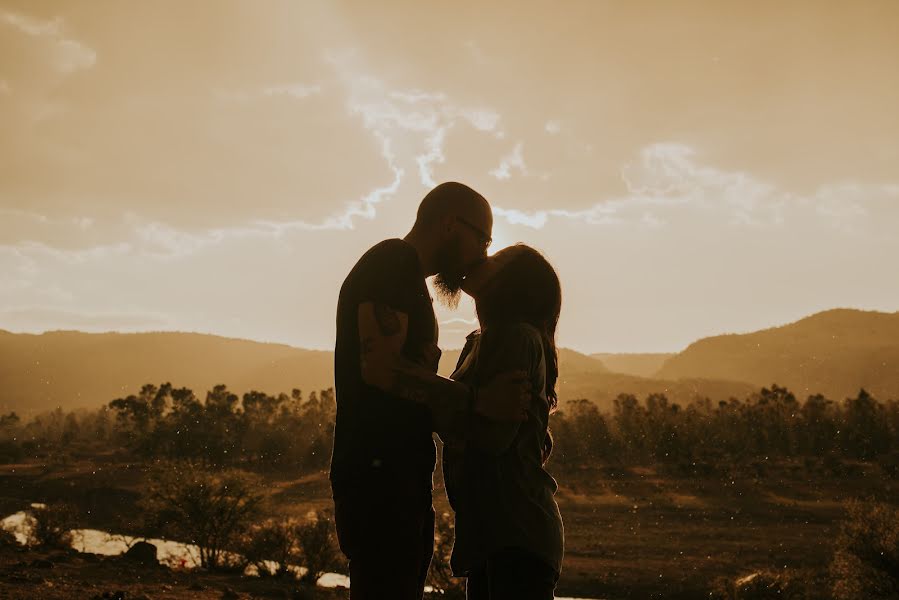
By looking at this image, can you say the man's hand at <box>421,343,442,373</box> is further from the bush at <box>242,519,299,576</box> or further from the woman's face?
the bush at <box>242,519,299,576</box>

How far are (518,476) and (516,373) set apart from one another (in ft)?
1.62

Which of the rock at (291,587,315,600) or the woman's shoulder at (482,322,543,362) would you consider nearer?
the woman's shoulder at (482,322,543,362)

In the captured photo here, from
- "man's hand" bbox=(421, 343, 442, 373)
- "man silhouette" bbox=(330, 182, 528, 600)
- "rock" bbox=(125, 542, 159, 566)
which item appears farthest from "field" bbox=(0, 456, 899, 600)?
"man's hand" bbox=(421, 343, 442, 373)

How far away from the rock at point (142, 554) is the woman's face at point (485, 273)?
27.6 meters

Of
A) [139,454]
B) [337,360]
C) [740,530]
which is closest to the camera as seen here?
[337,360]

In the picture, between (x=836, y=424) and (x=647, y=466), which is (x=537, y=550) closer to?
(x=647, y=466)

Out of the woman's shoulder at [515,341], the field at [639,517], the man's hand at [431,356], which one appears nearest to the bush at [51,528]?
the field at [639,517]

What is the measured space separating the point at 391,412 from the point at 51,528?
3295cm

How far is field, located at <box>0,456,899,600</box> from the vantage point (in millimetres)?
23609

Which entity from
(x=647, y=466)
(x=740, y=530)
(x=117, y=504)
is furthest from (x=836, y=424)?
(x=117, y=504)

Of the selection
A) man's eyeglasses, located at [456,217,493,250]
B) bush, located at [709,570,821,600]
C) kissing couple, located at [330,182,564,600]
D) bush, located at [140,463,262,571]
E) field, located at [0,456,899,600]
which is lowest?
field, located at [0,456,899,600]

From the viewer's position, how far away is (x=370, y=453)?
9.77 ft

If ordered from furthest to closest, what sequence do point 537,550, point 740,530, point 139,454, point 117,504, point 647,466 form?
point 139,454 → point 647,466 → point 117,504 → point 740,530 → point 537,550

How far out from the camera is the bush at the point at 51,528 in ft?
94.2
